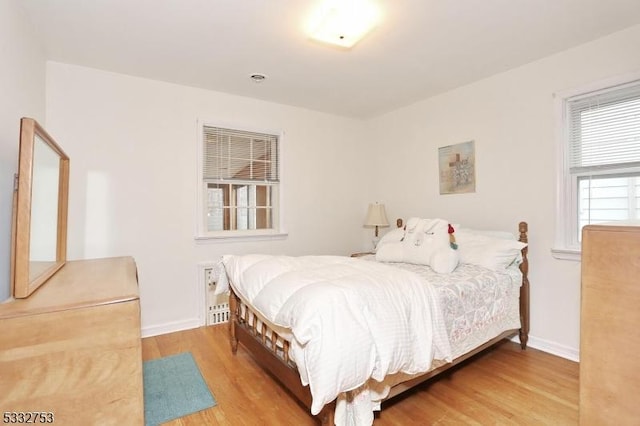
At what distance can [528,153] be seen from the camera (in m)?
2.81

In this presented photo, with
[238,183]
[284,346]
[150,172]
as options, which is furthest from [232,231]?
[284,346]

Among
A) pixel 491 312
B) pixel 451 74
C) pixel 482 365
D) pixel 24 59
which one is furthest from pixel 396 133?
→ pixel 24 59

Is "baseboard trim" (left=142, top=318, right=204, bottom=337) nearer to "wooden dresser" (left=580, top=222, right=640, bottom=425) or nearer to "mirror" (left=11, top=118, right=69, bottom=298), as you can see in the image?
"mirror" (left=11, top=118, right=69, bottom=298)

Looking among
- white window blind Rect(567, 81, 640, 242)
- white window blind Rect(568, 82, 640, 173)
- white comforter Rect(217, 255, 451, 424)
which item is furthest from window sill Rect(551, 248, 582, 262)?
white comforter Rect(217, 255, 451, 424)

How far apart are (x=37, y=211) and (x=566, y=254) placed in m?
3.41

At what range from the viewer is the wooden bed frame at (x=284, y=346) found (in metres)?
1.78

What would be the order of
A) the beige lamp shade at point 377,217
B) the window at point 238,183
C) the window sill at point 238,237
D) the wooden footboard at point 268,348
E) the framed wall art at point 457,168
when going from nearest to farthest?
the wooden footboard at point 268,348, the framed wall art at point 457,168, the window sill at point 238,237, the window at point 238,183, the beige lamp shade at point 377,217

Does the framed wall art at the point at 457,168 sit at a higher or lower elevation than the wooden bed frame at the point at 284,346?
higher

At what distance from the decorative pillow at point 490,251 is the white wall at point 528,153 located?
1.00 feet

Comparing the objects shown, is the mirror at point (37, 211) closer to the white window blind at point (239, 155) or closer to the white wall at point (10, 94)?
the white wall at point (10, 94)

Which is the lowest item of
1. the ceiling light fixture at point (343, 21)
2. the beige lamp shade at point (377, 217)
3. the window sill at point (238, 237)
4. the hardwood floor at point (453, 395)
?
the hardwood floor at point (453, 395)

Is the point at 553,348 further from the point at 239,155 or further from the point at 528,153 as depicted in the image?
the point at 239,155

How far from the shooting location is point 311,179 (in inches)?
161

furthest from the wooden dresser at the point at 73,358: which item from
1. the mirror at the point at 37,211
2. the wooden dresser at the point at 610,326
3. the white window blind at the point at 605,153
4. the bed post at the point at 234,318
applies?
the white window blind at the point at 605,153
